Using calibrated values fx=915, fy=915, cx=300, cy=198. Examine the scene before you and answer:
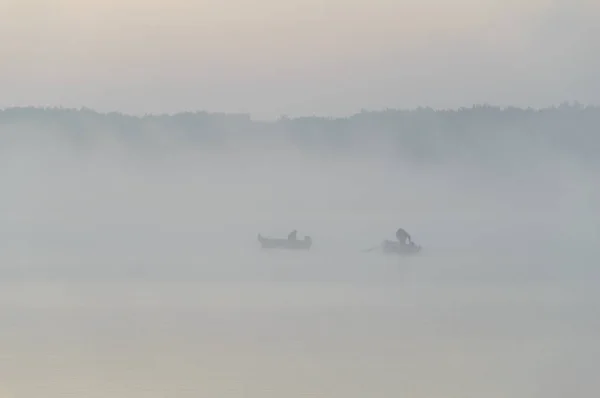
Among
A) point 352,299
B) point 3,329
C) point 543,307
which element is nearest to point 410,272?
point 352,299

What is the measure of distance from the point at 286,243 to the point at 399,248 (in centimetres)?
36

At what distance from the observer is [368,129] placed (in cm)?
306

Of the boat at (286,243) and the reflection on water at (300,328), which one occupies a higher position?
the boat at (286,243)

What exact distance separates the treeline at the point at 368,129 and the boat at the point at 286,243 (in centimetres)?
31

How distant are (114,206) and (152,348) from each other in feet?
1.60

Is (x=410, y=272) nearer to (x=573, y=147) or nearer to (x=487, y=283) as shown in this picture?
(x=487, y=283)

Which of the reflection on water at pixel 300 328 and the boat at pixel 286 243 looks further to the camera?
the boat at pixel 286 243

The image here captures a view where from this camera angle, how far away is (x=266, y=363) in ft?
9.41

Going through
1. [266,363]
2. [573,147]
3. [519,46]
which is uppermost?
[519,46]

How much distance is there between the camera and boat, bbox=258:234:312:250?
9.65 ft

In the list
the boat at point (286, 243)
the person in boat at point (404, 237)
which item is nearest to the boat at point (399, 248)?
the person in boat at point (404, 237)

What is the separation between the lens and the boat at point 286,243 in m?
2.94

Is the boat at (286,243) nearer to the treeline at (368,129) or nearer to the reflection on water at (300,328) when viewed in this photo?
the reflection on water at (300,328)

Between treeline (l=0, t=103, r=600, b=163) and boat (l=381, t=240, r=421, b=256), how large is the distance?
1.02ft
